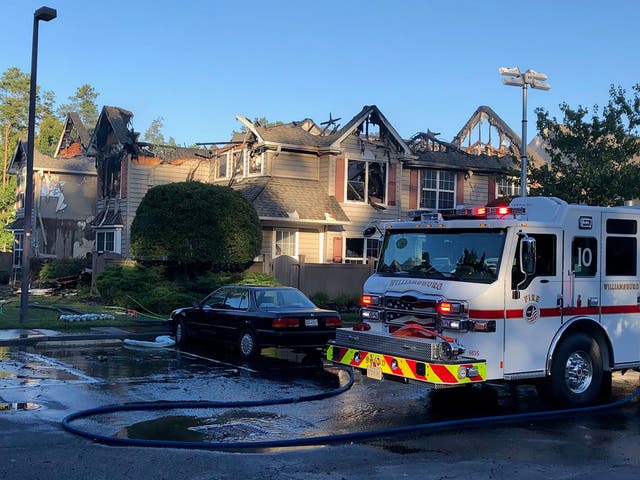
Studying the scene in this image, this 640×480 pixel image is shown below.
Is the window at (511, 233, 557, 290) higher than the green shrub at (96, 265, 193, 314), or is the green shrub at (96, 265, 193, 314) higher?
the window at (511, 233, 557, 290)

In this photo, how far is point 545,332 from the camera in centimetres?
950

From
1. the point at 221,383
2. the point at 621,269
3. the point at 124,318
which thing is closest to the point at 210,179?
the point at 124,318

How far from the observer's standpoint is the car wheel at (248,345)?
13.9 meters

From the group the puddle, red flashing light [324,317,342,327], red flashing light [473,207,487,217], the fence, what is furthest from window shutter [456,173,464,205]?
the puddle

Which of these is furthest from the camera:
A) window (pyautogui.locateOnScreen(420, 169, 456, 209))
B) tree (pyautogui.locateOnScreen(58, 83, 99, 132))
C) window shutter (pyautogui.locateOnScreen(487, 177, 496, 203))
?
tree (pyautogui.locateOnScreen(58, 83, 99, 132))

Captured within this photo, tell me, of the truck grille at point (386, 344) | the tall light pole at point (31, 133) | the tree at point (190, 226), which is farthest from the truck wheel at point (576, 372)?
the tree at point (190, 226)

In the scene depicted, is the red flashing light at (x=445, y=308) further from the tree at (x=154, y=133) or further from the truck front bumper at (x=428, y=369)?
→ the tree at (x=154, y=133)

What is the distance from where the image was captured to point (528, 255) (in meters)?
9.08

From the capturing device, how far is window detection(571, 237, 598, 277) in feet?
32.4

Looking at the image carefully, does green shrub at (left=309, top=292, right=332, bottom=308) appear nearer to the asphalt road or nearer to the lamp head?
the asphalt road

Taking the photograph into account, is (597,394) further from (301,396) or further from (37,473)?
(37,473)

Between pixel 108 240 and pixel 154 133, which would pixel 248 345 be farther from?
pixel 154 133

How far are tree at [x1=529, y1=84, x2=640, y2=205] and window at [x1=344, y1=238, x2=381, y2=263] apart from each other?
7241mm

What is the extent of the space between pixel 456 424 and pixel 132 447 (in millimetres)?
3661
